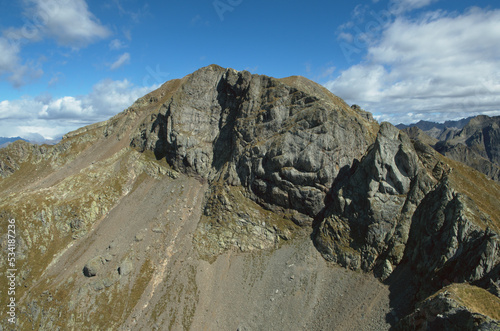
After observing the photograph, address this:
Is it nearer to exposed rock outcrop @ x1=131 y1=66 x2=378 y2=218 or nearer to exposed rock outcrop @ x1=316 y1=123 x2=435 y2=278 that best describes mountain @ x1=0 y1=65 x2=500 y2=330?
exposed rock outcrop @ x1=316 y1=123 x2=435 y2=278

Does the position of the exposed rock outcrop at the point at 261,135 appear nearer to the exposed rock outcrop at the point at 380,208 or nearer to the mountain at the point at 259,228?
the mountain at the point at 259,228

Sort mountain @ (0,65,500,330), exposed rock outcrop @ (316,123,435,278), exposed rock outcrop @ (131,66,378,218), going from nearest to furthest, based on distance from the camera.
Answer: mountain @ (0,65,500,330), exposed rock outcrop @ (316,123,435,278), exposed rock outcrop @ (131,66,378,218)

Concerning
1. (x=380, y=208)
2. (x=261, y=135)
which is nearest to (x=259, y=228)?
(x=261, y=135)

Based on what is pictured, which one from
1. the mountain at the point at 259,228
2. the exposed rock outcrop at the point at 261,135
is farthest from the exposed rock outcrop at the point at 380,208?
the exposed rock outcrop at the point at 261,135

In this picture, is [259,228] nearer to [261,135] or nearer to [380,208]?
[261,135]

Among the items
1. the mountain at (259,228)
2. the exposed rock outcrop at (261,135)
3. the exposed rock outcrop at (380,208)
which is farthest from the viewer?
the exposed rock outcrop at (261,135)

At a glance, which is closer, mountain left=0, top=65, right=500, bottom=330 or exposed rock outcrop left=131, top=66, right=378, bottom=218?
mountain left=0, top=65, right=500, bottom=330

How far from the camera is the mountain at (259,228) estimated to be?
4058cm

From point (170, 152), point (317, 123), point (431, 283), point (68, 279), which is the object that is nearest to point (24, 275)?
point (68, 279)

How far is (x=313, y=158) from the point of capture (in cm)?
5875

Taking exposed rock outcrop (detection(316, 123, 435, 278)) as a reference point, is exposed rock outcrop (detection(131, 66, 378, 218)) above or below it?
above

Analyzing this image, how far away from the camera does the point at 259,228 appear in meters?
61.0

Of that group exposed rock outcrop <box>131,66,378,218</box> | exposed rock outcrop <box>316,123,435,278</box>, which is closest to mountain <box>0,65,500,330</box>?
exposed rock outcrop <box>316,123,435,278</box>

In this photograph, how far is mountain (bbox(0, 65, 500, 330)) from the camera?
133 feet
